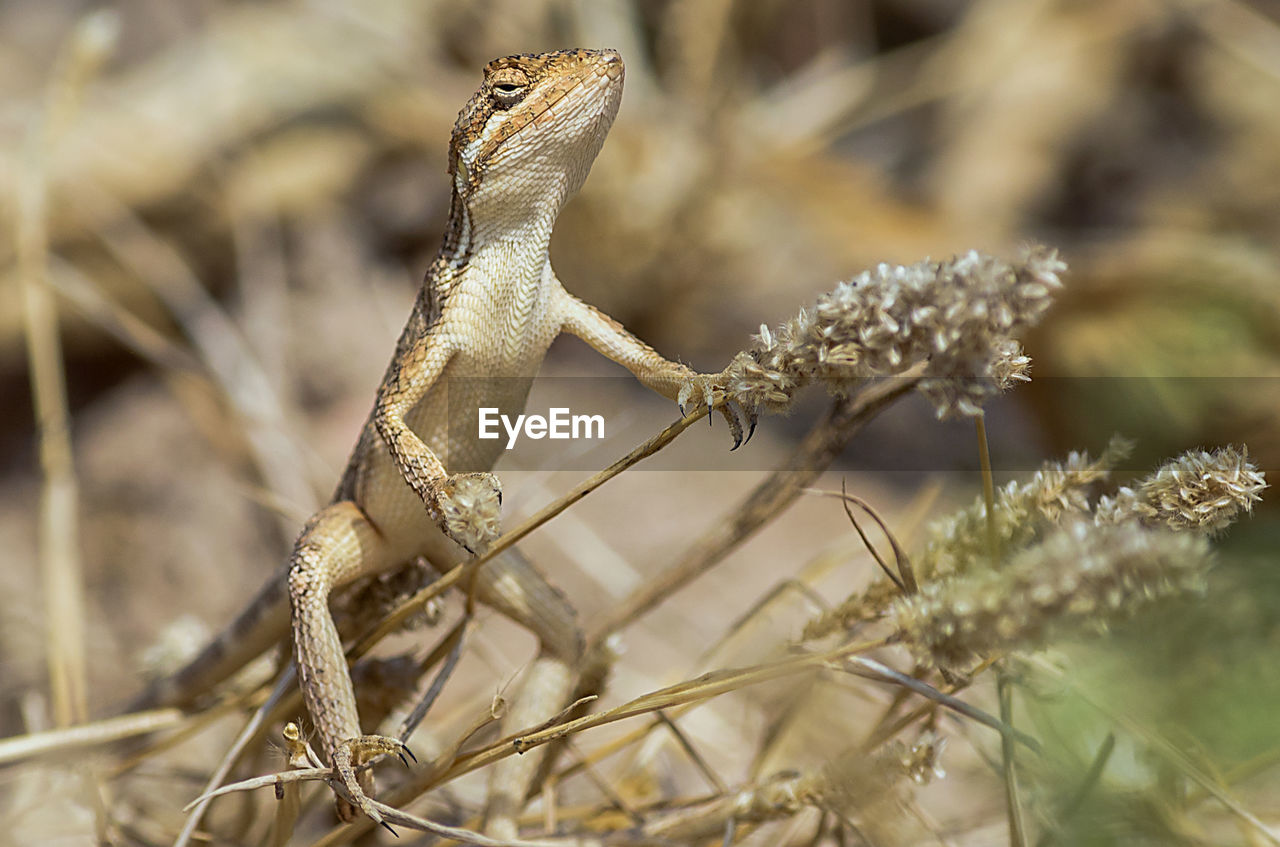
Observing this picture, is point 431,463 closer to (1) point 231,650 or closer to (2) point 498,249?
(2) point 498,249

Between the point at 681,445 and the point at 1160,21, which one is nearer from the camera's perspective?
the point at 681,445

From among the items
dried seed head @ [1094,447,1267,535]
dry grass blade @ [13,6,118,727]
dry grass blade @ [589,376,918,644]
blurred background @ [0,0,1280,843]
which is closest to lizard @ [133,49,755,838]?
dry grass blade @ [589,376,918,644]

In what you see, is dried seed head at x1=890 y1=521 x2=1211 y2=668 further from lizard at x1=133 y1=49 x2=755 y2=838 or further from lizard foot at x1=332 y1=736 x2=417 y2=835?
lizard foot at x1=332 y1=736 x2=417 y2=835

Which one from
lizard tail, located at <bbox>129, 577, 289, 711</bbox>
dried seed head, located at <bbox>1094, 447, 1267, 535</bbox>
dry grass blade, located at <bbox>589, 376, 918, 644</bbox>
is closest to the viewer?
dried seed head, located at <bbox>1094, 447, 1267, 535</bbox>

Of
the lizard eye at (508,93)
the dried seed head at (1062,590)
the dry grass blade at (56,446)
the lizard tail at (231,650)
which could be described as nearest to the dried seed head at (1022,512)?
the dried seed head at (1062,590)

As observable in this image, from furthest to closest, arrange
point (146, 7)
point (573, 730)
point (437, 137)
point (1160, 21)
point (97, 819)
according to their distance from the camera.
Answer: point (146, 7), point (1160, 21), point (437, 137), point (97, 819), point (573, 730)

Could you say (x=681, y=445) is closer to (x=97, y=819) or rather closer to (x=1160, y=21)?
(x=97, y=819)

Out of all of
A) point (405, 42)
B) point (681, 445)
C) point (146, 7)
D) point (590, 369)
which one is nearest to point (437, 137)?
point (405, 42)
